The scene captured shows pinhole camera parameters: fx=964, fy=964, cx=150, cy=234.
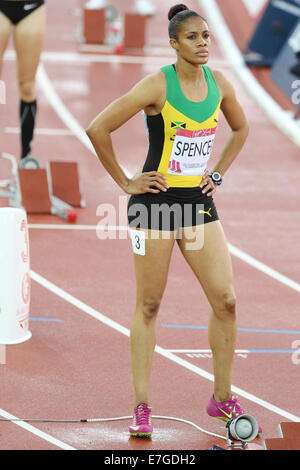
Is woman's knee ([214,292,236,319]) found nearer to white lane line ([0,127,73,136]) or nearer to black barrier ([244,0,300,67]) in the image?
white lane line ([0,127,73,136])

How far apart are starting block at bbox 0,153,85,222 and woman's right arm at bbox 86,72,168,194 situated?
12.1 feet

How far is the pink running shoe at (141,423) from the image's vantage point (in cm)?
521

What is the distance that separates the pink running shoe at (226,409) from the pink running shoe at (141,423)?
0.40 meters

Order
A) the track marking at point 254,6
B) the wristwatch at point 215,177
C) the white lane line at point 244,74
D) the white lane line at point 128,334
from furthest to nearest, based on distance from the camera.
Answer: the track marking at point 254,6
the white lane line at point 244,74
the white lane line at point 128,334
the wristwatch at point 215,177

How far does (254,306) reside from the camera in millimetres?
7258

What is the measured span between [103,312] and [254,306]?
3.79 ft

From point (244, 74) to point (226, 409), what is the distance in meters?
9.72

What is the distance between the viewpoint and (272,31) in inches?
575

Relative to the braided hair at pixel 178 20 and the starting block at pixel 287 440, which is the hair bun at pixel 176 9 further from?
the starting block at pixel 287 440

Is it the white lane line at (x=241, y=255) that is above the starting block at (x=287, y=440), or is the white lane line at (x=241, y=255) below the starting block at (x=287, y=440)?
above

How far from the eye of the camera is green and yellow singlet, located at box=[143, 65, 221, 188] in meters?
4.96

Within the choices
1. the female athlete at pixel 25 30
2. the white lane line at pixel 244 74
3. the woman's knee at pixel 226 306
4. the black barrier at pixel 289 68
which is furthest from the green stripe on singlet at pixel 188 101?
the black barrier at pixel 289 68

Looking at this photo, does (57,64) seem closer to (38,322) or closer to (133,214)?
(38,322)

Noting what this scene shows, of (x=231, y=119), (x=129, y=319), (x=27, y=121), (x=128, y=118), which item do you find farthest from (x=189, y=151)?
(x=27, y=121)
